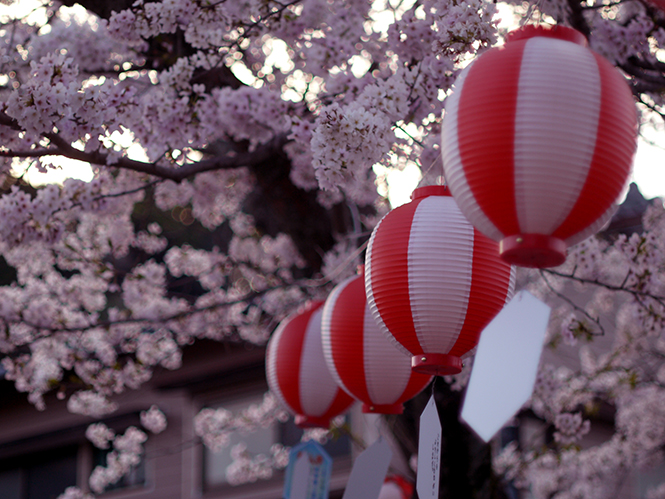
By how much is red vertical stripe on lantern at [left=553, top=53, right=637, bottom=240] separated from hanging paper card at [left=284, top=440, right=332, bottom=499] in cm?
243

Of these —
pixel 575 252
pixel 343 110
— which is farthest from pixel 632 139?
pixel 575 252

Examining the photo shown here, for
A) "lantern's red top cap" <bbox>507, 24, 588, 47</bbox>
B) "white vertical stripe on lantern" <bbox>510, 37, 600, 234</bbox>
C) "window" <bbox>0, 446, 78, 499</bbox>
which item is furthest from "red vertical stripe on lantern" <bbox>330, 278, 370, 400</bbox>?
"window" <bbox>0, 446, 78, 499</bbox>

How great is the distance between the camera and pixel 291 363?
3771 millimetres

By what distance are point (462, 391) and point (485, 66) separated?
3.32m

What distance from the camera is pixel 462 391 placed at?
4.82m

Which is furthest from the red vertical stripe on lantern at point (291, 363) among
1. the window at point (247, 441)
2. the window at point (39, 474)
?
the window at point (39, 474)

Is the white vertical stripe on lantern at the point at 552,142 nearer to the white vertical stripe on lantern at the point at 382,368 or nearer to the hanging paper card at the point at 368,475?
the white vertical stripe on lantern at the point at 382,368

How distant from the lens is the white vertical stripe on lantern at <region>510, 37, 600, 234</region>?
178cm

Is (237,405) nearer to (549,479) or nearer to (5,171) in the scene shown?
(549,479)

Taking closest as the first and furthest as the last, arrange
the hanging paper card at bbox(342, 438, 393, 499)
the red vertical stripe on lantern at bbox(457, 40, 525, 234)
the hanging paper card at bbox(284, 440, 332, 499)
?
the red vertical stripe on lantern at bbox(457, 40, 525, 234) < the hanging paper card at bbox(342, 438, 393, 499) < the hanging paper card at bbox(284, 440, 332, 499)

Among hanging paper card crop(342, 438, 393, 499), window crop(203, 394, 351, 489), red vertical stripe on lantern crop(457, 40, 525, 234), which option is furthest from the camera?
window crop(203, 394, 351, 489)

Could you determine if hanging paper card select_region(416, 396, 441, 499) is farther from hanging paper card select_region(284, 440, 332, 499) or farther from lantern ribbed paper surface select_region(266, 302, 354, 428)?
hanging paper card select_region(284, 440, 332, 499)

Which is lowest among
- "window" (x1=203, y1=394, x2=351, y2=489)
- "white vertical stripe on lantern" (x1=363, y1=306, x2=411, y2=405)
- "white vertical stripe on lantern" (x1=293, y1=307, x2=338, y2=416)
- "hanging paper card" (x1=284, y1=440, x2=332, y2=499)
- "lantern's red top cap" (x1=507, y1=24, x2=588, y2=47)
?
"window" (x1=203, y1=394, x2=351, y2=489)

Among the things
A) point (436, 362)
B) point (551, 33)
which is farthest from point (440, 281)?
point (551, 33)
